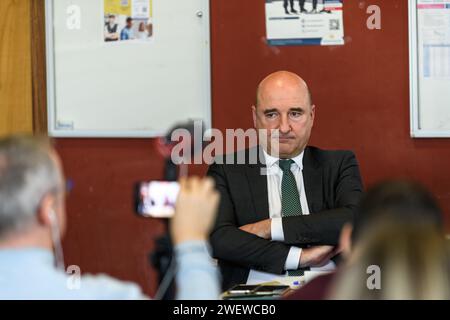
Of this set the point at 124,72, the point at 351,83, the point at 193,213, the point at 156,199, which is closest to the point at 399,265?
the point at 193,213

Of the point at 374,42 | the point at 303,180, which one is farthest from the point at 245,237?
the point at 374,42

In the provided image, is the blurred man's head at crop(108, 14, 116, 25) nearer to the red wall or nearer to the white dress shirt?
the red wall

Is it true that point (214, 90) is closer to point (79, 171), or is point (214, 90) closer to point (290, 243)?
point (79, 171)

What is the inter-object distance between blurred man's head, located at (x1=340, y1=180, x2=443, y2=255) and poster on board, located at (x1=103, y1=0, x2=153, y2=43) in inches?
106

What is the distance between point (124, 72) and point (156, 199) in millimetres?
2491

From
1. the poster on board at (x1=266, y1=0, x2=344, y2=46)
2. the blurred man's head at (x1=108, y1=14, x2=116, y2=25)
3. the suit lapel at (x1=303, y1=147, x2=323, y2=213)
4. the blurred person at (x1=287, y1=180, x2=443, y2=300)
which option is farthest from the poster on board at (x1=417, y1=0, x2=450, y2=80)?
the blurred person at (x1=287, y1=180, x2=443, y2=300)

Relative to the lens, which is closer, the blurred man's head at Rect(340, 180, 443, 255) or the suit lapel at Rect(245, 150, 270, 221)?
the blurred man's head at Rect(340, 180, 443, 255)

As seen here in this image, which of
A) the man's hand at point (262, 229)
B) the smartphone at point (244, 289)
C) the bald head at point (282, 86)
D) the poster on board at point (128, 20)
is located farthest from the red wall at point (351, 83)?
the smartphone at point (244, 289)

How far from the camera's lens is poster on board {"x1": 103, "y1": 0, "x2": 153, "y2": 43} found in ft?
13.5

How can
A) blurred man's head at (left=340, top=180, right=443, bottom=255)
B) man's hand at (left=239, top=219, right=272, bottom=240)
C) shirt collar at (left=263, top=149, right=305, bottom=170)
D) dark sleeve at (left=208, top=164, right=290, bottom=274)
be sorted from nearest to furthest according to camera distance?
blurred man's head at (left=340, top=180, right=443, bottom=255) → dark sleeve at (left=208, top=164, right=290, bottom=274) → man's hand at (left=239, top=219, right=272, bottom=240) → shirt collar at (left=263, top=149, right=305, bottom=170)

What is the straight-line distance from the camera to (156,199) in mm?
1785

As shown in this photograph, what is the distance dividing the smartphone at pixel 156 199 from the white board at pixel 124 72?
7.55 feet

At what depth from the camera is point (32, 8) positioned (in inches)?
166

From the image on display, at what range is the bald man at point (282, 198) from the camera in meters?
3.16
